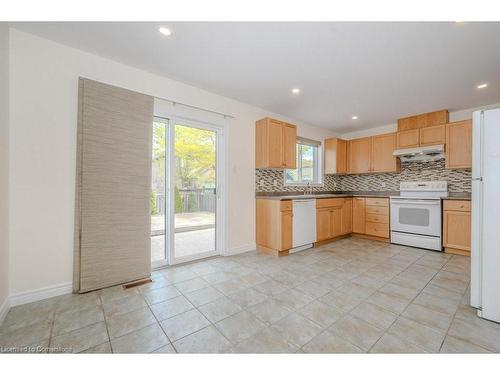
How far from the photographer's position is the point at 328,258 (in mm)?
3336

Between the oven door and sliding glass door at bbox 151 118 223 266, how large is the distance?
3.30 m

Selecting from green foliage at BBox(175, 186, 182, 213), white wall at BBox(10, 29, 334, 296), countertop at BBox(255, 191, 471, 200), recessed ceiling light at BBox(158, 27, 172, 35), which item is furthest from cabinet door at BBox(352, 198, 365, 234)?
white wall at BBox(10, 29, 334, 296)

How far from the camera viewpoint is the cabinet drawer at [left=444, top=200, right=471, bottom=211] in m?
3.40

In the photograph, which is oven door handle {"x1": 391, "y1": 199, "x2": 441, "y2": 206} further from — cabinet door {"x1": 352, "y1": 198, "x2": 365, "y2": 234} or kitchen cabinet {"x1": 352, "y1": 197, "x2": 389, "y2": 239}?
cabinet door {"x1": 352, "y1": 198, "x2": 365, "y2": 234}

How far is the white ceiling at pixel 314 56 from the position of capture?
1.91 metres

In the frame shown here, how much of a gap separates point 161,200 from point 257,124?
6.63ft

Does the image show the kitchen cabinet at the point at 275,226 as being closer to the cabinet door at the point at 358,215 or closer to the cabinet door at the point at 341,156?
the cabinet door at the point at 358,215

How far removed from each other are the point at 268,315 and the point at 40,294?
213cm

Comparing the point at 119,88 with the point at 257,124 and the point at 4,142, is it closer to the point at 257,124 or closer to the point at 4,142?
the point at 4,142

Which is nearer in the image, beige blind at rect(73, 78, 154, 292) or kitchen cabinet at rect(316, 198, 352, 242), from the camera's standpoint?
beige blind at rect(73, 78, 154, 292)

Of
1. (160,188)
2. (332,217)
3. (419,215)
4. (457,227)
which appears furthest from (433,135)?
(160,188)

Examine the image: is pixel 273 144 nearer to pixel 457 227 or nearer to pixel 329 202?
pixel 329 202

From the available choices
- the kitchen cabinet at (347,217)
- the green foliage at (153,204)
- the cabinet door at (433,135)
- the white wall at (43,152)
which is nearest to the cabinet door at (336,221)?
the kitchen cabinet at (347,217)

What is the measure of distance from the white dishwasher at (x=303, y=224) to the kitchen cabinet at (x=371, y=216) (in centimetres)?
139
